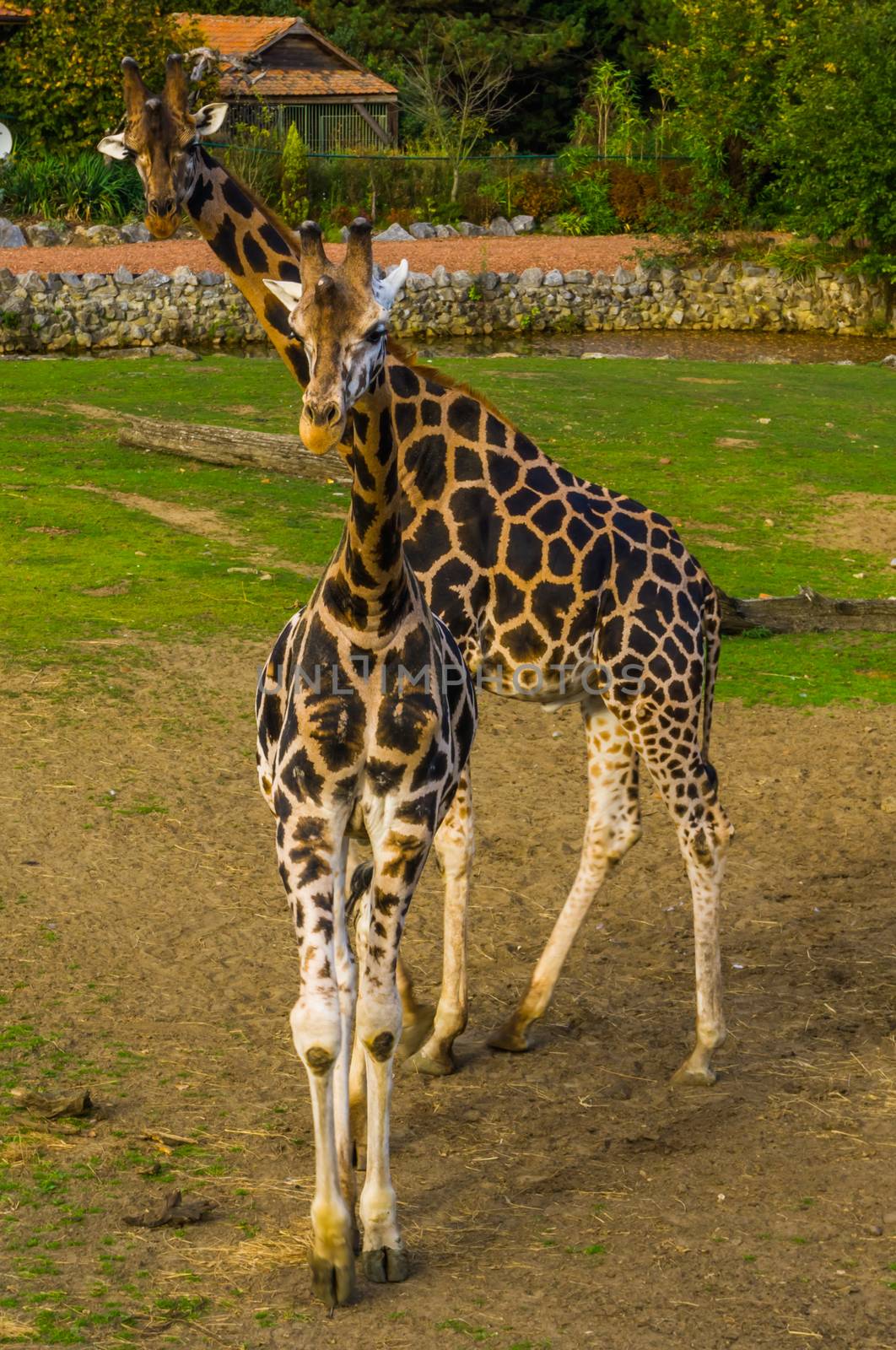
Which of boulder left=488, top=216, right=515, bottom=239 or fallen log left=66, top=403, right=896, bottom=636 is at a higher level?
boulder left=488, top=216, right=515, bottom=239

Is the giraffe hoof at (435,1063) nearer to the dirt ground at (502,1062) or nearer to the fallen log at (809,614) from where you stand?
the dirt ground at (502,1062)

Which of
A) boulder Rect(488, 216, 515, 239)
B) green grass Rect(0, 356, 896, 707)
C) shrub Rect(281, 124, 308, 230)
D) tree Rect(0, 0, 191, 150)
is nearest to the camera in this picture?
green grass Rect(0, 356, 896, 707)

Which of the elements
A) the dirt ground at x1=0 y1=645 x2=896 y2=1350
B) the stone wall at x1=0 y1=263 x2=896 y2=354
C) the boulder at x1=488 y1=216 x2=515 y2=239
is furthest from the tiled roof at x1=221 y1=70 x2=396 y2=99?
the dirt ground at x1=0 y1=645 x2=896 y2=1350

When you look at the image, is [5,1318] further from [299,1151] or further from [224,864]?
[224,864]

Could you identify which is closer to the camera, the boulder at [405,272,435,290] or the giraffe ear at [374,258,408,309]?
the giraffe ear at [374,258,408,309]

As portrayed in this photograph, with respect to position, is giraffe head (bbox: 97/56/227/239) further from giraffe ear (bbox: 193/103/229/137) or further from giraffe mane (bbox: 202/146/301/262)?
giraffe mane (bbox: 202/146/301/262)

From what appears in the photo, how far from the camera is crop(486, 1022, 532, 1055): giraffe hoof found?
631cm

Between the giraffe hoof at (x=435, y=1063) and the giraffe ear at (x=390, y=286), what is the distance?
308 centimetres

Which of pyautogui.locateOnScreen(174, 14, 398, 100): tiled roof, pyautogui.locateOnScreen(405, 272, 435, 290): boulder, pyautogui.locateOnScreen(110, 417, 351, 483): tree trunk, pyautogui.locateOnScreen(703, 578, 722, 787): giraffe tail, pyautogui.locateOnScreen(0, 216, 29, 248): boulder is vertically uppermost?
pyautogui.locateOnScreen(174, 14, 398, 100): tiled roof

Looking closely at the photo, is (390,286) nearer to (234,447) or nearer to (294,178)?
(234,447)

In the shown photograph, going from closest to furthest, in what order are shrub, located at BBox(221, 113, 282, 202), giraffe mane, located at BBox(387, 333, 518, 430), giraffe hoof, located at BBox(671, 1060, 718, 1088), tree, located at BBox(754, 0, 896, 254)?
giraffe hoof, located at BBox(671, 1060, 718, 1088) < giraffe mane, located at BBox(387, 333, 518, 430) < tree, located at BBox(754, 0, 896, 254) < shrub, located at BBox(221, 113, 282, 202)

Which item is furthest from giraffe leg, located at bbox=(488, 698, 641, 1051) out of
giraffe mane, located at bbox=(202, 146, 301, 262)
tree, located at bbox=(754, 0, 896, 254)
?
tree, located at bbox=(754, 0, 896, 254)

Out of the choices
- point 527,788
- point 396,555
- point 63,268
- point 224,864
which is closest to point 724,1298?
point 396,555

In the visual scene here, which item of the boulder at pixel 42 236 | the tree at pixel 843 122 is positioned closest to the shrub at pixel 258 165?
the boulder at pixel 42 236
